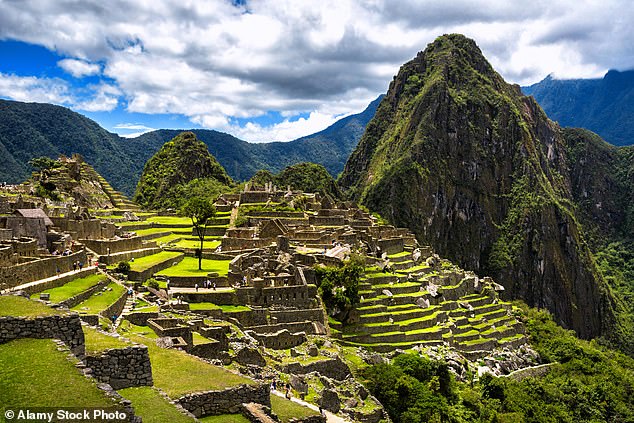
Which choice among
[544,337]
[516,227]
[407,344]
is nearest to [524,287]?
[516,227]

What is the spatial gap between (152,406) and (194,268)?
2770 cm

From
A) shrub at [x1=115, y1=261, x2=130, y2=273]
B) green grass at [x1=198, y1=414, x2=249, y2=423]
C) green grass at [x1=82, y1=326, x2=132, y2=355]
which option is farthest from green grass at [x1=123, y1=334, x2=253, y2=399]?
shrub at [x1=115, y1=261, x2=130, y2=273]

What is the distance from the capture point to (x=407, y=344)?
130 feet

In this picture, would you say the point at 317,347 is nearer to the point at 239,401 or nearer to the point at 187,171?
the point at 239,401

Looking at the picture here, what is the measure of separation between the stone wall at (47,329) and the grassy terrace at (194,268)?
77.8 ft

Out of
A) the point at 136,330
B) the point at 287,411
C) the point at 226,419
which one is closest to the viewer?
the point at 226,419

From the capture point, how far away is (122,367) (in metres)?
10.7

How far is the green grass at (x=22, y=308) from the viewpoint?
33.9ft

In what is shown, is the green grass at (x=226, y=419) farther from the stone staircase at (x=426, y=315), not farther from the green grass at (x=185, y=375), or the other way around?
the stone staircase at (x=426, y=315)

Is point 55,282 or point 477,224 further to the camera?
point 477,224

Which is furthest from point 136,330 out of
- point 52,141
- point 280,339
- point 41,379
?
point 52,141

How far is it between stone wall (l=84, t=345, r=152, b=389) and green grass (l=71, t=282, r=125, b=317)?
9.74m

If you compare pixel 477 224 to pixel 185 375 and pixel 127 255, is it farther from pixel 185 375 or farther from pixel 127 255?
pixel 185 375

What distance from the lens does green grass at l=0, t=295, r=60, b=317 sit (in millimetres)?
10345
